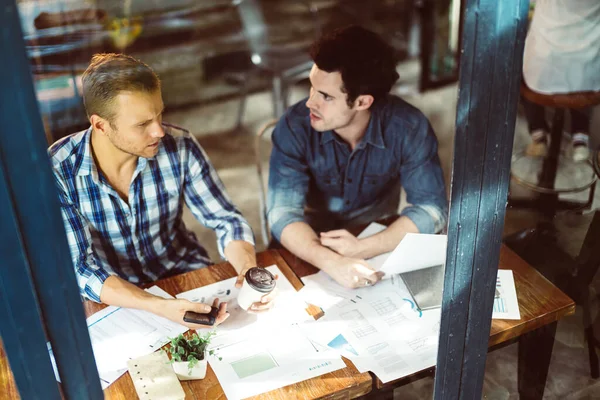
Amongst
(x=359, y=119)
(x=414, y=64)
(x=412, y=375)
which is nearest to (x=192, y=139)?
(x=359, y=119)

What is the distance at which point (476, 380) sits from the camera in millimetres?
1504

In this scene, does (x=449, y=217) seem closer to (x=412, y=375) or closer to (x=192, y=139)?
(x=412, y=375)

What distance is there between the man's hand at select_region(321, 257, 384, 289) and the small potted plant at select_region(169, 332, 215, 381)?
0.45 m

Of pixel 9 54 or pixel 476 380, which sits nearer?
pixel 9 54

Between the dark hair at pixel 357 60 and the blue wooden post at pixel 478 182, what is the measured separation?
1.05 metres

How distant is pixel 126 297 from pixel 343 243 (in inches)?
26.2

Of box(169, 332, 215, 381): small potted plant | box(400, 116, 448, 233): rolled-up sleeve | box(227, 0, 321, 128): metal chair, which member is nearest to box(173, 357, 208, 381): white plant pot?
box(169, 332, 215, 381): small potted plant

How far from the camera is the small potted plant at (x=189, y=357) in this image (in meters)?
1.54

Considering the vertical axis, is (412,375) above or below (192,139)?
below

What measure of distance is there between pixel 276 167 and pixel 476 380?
110 cm

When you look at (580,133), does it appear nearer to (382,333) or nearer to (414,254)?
(414,254)

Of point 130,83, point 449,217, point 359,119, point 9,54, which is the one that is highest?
point 9,54

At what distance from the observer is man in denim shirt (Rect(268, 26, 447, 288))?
2215 millimetres

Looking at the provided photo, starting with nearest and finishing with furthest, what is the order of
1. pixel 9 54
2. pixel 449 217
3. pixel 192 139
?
pixel 9 54
pixel 449 217
pixel 192 139
